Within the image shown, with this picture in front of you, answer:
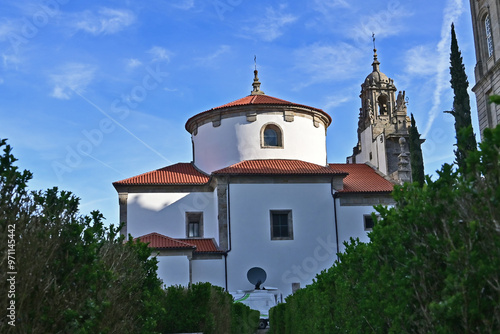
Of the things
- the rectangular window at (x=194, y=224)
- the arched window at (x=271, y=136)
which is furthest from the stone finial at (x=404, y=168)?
the rectangular window at (x=194, y=224)

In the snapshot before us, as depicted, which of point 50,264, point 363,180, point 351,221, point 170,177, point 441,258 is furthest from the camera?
point 363,180

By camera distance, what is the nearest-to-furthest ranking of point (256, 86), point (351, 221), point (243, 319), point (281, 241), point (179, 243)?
1. point (243, 319)
2. point (179, 243)
3. point (281, 241)
4. point (351, 221)
5. point (256, 86)

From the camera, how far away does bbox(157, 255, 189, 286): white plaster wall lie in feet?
94.4

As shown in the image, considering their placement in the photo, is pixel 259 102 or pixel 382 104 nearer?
pixel 259 102

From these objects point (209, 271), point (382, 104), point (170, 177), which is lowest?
point (209, 271)

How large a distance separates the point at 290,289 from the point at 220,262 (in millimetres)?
3936

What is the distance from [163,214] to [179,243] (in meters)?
3.76

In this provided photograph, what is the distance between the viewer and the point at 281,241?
1221 inches

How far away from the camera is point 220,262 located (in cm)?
3027

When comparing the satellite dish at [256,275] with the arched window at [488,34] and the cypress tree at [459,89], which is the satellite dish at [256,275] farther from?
the arched window at [488,34]

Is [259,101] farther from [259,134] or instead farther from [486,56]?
[486,56]

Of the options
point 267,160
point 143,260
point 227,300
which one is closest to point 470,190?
point 143,260

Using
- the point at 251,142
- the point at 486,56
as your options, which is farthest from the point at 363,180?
the point at 486,56

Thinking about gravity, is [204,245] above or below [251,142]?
below
